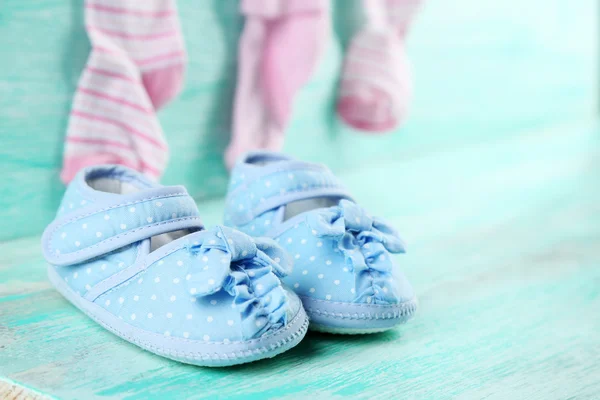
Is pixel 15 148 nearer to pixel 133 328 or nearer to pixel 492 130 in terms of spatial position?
pixel 133 328

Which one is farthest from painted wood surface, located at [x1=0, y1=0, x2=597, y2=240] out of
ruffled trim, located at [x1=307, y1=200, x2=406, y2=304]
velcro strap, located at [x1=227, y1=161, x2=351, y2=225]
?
ruffled trim, located at [x1=307, y1=200, x2=406, y2=304]

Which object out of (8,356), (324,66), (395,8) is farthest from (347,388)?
(395,8)

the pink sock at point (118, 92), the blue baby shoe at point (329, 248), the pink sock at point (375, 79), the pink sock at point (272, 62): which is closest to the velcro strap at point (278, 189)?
the blue baby shoe at point (329, 248)

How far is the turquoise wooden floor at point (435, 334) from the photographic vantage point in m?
0.71

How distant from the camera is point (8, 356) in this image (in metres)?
0.75

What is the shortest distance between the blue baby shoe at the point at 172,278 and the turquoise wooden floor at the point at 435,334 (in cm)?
3

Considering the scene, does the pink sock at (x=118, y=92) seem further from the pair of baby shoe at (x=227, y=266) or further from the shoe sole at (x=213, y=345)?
the shoe sole at (x=213, y=345)

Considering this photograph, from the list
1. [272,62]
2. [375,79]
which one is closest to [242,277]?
[272,62]

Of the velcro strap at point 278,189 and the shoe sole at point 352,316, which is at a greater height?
the velcro strap at point 278,189

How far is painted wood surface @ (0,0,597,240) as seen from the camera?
3.57 feet

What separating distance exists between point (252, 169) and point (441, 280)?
1.06 ft

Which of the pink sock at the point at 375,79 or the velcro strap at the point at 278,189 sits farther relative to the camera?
the pink sock at the point at 375,79

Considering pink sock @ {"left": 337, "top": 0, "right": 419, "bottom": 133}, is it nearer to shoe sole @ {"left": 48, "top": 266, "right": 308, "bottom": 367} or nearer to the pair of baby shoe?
the pair of baby shoe

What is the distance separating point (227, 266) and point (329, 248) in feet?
0.54
